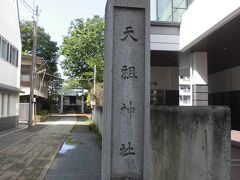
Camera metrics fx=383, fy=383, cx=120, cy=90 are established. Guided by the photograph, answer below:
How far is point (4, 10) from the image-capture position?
24.3 metres

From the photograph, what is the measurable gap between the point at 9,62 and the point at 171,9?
39.1 ft

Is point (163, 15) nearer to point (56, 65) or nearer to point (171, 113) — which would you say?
point (171, 113)

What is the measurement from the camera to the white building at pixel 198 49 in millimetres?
14750

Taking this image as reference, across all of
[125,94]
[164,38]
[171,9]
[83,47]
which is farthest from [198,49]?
[83,47]

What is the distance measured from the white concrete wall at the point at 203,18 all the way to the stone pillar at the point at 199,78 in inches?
41.6

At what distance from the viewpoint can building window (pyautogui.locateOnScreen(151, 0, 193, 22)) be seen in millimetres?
19578

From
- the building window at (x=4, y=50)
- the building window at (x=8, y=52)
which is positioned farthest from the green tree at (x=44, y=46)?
the building window at (x=4, y=50)

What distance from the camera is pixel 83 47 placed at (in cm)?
6078

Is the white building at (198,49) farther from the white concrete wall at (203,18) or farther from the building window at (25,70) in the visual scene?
the building window at (25,70)

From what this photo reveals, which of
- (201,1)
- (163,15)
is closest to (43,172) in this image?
(201,1)

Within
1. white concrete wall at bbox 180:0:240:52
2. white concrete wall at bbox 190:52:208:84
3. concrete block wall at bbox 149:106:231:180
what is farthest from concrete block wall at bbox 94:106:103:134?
concrete block wall at bbox 149:106:231:180

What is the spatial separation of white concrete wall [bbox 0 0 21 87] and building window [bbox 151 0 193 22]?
9657 millimetres

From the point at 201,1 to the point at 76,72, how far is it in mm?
48165

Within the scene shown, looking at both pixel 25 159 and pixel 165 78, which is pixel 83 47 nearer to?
pixel 165 78
